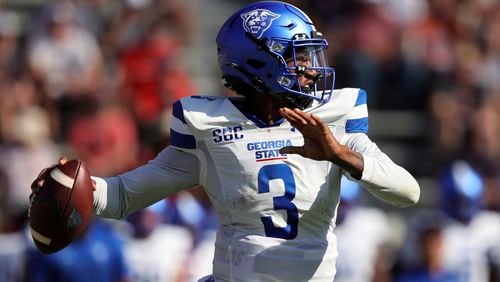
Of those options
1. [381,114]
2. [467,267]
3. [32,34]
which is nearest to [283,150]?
[467,267]

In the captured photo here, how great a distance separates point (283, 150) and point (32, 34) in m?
5.79

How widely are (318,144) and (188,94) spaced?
5.37 m

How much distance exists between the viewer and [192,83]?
400 inches

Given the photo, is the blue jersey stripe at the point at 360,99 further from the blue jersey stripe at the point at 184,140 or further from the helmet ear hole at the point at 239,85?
the blue jersey stripe at the point at 184,140

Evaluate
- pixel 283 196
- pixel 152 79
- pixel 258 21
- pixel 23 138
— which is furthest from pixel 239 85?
pixel 152 79

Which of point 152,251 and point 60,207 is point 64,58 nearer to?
point 152,251

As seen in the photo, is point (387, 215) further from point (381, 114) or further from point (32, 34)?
point (32, 34)

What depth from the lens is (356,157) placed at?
4.27 m

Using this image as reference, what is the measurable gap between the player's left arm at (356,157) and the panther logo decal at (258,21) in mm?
458

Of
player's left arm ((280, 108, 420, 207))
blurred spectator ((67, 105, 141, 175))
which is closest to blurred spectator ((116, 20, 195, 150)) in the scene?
blurred spectator ((67, 105, 141, 175))

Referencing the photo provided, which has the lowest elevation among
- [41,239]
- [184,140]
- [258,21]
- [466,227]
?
[466,227]

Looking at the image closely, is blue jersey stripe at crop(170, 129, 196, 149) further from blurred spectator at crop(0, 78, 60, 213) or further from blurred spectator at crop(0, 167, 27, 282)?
blurred spectator at crop(0, 78, 60, 213)

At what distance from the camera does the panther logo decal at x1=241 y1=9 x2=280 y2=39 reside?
4.59 meters

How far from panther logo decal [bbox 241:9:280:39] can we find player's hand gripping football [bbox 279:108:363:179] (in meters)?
0.50
